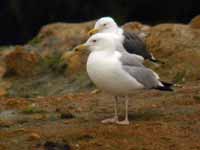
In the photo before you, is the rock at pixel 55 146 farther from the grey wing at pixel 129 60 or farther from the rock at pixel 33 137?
the grey wing at pixel 129 60

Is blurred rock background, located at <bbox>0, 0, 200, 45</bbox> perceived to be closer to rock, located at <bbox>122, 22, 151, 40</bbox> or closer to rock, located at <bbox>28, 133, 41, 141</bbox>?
rock, located at <bbox>122, 22, 151, 40</bbox>

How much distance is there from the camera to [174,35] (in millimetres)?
13812

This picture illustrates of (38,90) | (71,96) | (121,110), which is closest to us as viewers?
(121,110)

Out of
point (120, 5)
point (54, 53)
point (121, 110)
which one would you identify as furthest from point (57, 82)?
point (120, 5)

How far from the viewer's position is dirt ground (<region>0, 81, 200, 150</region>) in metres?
8.45

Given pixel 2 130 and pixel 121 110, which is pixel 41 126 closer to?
pixel 2 130

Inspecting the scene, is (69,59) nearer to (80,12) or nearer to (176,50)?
(176,50)

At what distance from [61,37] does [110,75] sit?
260 inches

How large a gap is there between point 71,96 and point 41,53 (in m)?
3.93

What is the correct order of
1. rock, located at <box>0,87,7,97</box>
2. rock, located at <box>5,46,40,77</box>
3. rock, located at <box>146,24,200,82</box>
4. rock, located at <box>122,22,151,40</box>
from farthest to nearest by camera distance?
rock, located at <box>122,22,151,40</box>
rock, located at <box>5,46,40,77</box>
rock, located at <box>0,87,7,97</box>
rock, located at <box>146,24,200,82</box>

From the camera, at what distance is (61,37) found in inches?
616

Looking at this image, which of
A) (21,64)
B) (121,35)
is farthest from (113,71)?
(21,64)

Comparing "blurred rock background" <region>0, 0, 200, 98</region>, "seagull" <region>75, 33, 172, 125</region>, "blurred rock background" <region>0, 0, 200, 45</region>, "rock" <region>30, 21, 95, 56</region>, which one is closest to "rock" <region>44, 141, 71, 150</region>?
"seagull" <region>75, 33, 172, 125</region>

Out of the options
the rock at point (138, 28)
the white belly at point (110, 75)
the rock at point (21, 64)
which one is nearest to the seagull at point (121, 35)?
the white belly at point (110, 75)
